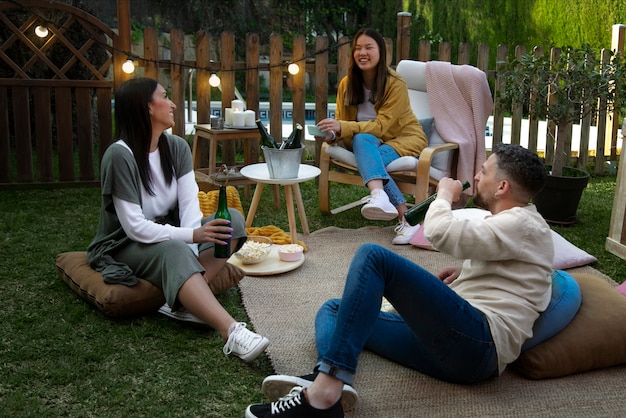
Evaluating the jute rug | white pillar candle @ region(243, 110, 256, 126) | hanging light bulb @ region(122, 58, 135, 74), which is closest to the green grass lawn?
the jute rug

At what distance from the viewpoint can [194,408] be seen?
7.83 ft

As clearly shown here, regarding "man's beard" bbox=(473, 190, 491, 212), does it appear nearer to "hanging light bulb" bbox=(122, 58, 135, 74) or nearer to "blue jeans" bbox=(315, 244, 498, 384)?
"blue jeans" bbox=(315, 244, 498, 384)

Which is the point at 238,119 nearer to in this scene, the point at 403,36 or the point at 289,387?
the point at 403,36

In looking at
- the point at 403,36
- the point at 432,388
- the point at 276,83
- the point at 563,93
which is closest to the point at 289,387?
the point at 432,388

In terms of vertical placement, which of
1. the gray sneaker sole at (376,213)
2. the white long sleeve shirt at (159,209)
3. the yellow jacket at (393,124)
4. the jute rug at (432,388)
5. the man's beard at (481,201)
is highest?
the yellow jacket at (393,124)

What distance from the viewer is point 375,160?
4426 mm

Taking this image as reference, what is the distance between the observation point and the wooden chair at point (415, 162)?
448 cm

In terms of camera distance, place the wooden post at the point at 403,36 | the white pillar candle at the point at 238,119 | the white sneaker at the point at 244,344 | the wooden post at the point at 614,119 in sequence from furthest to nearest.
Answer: the wooden post at the point at 614,119
the wooden post at the point at 403,36
the white pillar candle at the point at 238,119
the white sneaker at the point at 244,344

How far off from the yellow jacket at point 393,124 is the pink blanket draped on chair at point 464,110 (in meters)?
0.22

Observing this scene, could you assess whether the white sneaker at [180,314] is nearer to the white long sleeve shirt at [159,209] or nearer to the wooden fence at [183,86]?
the white long sleeve shirt at [159,209]

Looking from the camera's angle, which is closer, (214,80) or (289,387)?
(289,387)

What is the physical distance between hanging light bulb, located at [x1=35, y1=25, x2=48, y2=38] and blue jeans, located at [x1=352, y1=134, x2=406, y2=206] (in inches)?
94.7

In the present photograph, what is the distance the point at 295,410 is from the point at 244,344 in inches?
Result: 23.1

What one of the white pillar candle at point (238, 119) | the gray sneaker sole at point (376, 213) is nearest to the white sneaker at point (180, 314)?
the gray sneaker sole at point (376, 213)
